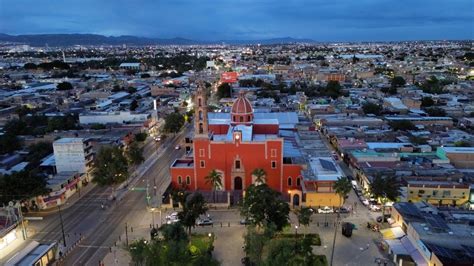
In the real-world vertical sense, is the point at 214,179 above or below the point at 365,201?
above

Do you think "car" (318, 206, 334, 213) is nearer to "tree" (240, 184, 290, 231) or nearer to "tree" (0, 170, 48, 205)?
"tree" (240, 184, 290, 231)

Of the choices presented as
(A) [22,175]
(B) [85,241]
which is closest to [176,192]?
(B) [85,241]

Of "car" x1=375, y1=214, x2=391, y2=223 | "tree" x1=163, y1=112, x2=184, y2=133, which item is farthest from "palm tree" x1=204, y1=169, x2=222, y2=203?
"tree" x1=163, y1=112, x2=184, y2=133

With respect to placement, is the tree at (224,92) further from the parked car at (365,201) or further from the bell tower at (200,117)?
the parked car at (365,201)

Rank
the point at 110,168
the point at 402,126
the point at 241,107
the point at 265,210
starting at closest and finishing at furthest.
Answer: the point at 265,210, the point at 110,168, the point at 241,107, the point at 402,126

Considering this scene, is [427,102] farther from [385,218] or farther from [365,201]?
[385,218]

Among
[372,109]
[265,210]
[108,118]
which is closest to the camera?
[265,210]

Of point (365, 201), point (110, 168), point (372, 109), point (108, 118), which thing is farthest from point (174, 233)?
point (372, 109)
